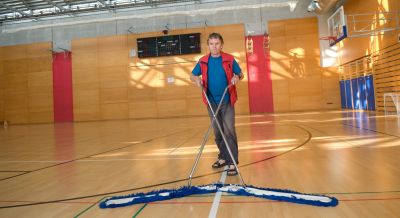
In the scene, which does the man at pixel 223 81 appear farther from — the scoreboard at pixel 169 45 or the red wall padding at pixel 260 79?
the scoreboard at pixel 169 45

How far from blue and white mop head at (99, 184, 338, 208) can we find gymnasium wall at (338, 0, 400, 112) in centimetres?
1045

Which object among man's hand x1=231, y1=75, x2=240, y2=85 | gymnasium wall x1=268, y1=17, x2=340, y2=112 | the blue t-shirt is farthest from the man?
gymnasium wall x1=268, y1=17, x2=340, y2=112

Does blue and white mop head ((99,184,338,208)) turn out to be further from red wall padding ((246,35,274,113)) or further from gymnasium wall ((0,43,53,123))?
gymnasium wall ((0,43,53,123))

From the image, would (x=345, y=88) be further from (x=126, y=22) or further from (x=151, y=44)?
(x=126, y=22)

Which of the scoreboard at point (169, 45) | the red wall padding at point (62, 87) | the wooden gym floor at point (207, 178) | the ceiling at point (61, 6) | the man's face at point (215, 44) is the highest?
the ceiling at point (61, 6)

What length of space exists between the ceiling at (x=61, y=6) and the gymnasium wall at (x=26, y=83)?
2.09 m

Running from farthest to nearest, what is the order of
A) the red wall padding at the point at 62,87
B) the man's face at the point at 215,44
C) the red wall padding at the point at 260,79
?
the red wall padding at the point at 62,87 → the red wall padding at the point at 260,79 → the man's face at the point at 215,44

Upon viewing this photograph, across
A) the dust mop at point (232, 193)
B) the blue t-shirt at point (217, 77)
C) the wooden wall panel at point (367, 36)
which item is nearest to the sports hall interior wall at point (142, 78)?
the wooden wall panel at point (367, 36)

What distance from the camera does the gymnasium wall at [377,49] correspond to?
36.3ft

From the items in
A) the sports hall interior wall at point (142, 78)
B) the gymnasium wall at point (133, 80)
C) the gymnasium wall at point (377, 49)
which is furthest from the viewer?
the gymnasium wall at point (133, 80)

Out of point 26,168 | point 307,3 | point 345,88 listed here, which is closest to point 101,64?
point 307,3

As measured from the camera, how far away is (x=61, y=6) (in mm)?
18453

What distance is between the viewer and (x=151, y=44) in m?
18.7

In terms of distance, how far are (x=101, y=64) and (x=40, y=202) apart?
1758 centimetres
